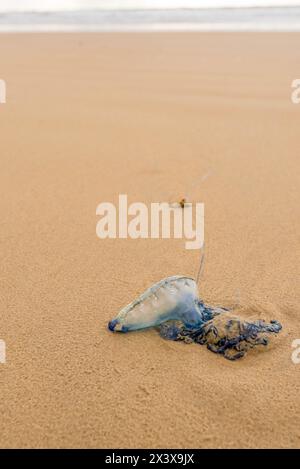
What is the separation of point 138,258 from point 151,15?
30.3ft

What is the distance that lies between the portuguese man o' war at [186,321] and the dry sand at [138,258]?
37 millimetres

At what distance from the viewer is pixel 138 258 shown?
2.02m

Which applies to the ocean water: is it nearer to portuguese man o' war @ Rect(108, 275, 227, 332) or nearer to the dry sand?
the dry sand

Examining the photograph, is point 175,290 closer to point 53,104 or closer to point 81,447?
point 81,447

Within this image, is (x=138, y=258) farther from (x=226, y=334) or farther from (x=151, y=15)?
(x=151, y=15)

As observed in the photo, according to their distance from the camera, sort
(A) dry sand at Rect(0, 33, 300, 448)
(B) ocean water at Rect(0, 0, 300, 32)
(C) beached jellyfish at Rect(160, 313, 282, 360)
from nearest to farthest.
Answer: (A) dry sand at Rect(0, 33, 300, 448) < (C) beached jellyfish at Rect(160, 313, 282, 360) < (B) ocean water at Rect(0, 0, 300, 32)

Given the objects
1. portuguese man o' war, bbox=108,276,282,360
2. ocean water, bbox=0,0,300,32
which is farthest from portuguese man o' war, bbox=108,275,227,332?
ocean water, bbox=0,0,300,32

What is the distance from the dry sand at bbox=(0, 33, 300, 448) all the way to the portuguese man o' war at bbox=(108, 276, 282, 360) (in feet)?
0.12

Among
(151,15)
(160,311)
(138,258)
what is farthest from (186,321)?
(151,15)

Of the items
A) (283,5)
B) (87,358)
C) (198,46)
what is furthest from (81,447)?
(283,5)

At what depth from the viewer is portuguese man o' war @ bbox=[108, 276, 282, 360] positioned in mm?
1489

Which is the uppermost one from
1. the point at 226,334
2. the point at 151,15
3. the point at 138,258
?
the point at 151,15

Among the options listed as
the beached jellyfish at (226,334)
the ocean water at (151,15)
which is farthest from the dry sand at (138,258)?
the ocean water at (151,15)

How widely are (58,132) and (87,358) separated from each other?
7.61ft
